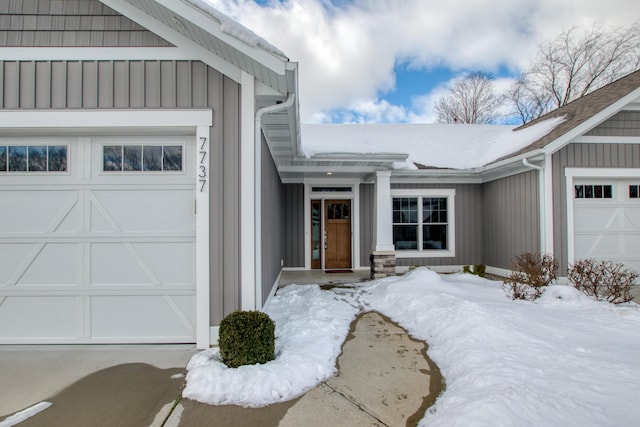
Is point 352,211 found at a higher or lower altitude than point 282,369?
higher

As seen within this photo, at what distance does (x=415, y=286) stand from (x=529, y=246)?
3382 mm

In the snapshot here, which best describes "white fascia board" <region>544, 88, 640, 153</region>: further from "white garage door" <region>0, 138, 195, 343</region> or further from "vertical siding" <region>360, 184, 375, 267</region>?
"white garage door" <region>0, 138, 195, 343</region>

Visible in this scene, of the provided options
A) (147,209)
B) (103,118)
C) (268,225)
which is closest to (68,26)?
(103,118)

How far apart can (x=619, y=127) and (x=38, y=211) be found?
10.6 m

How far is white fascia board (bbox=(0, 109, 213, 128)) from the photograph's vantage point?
3568 mm

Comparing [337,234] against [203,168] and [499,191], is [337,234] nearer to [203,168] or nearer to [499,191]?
[499,191]

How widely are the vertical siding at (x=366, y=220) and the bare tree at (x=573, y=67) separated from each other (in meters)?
15.7

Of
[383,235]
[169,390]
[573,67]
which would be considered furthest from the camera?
[573,67]

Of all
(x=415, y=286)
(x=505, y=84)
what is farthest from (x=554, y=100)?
(x=415, y=286)

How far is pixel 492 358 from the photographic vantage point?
288 cm

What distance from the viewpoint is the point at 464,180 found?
29.2 ft

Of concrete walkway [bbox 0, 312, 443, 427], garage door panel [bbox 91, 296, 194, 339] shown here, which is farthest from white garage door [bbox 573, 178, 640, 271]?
garage door panel [bbox 91, 296, 194, 339]

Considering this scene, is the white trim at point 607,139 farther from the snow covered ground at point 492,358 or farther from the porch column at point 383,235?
the porch column at point 383,235

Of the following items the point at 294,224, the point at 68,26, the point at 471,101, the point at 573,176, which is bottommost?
the point at 294,224
